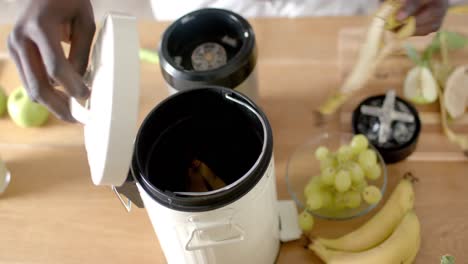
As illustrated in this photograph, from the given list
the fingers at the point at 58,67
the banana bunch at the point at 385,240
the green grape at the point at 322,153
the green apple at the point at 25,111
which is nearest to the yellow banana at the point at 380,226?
the banana bunch at the point at 385,240

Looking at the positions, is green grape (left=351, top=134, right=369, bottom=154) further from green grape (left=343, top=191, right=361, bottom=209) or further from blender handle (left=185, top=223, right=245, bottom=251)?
blender handle (left=185, top=223, right=245, bottom=251)

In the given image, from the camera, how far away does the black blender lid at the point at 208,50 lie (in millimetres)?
714

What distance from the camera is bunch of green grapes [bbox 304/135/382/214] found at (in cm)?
71

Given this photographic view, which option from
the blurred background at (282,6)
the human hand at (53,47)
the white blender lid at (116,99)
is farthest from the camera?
the blurred background at (282,6)

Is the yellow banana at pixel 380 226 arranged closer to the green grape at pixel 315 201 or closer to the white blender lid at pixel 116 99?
the green grape at pixel 315 201

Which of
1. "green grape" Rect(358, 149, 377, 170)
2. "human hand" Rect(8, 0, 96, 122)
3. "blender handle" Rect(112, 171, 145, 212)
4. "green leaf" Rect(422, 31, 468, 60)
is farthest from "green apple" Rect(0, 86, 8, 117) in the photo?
"green leaf" Rect(422, 31, 468, 60)

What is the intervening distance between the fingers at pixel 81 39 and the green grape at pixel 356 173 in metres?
0.36

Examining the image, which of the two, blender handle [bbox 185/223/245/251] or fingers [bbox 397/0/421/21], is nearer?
blender handle [bbox 185/223/245/251]

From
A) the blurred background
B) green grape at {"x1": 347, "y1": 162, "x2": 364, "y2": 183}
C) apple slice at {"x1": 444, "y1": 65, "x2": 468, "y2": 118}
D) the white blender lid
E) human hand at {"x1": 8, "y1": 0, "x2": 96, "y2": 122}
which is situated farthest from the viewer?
the blurred background

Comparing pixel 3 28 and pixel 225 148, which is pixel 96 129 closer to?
pixel 225 148

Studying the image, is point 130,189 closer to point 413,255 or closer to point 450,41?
point 413,255

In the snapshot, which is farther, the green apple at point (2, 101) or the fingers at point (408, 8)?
the green apple at point (2, 101)

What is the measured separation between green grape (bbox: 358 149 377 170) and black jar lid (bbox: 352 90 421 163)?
53 millimetres

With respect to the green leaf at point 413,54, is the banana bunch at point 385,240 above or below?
below
